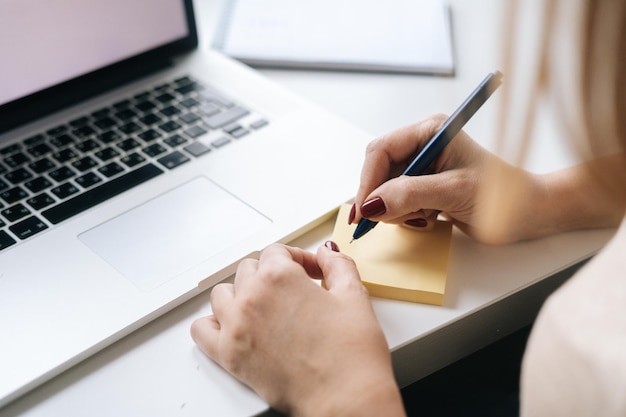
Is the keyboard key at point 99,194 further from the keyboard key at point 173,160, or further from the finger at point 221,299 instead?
the finger at point 221,299

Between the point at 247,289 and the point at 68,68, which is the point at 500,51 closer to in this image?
the point at 247,289

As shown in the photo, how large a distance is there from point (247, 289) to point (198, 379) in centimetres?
8

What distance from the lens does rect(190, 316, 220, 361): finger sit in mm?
524

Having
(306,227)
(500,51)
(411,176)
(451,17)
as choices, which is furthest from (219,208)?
(451,17)

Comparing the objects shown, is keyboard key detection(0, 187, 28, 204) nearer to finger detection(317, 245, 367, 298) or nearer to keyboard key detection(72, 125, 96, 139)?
keyboard key detection(72, 125, 96, 139)

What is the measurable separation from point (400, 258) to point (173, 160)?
28 cm

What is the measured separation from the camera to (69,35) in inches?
30.0

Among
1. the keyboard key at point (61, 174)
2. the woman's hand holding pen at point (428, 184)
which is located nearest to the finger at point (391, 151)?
the woman's hand holding pen at point (428, 184)

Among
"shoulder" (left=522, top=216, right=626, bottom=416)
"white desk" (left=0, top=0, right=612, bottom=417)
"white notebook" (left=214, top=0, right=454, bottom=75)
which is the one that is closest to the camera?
"shoulder" (left=522, top=216, right=626, bottom=416)

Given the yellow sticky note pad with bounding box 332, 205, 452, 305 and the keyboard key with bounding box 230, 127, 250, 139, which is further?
the keyboard key with bounding box 230, 127, 250, 139

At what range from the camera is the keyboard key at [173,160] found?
0.72m

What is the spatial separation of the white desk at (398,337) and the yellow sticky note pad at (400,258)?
0.01m

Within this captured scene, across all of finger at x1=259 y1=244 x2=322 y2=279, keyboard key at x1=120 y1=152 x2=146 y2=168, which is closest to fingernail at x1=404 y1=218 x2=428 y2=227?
finger at x1=259 y1=244 x2=322 y2=279

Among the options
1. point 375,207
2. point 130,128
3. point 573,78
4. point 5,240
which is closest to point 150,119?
point 130,128
